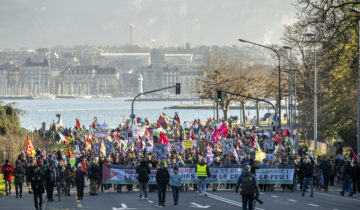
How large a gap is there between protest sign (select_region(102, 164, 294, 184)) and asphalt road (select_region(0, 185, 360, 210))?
1.17 meters

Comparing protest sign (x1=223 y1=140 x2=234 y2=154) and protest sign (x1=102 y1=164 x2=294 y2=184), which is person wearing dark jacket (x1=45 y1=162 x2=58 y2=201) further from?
protest sign (x1=223 y1=140 x2=234 y2=154)

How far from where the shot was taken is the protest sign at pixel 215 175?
36.2 metres

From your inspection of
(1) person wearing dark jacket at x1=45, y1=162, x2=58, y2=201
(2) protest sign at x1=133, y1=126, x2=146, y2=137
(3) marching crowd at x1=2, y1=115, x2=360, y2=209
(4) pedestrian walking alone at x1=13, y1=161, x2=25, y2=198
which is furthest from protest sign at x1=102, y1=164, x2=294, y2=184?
(2) protest sign at x1=133, y1=126, x2=146, y2=137

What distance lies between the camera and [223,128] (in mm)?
55250

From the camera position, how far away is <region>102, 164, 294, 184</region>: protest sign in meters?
36.2

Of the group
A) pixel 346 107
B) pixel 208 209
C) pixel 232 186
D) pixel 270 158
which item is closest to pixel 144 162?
pixel 208 209

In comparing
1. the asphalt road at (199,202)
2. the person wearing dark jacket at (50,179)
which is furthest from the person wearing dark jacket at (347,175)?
the person wearing dark jacket at (50,179)

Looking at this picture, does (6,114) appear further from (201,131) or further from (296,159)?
(296,159)

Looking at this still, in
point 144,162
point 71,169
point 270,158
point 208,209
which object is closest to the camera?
point 208,209

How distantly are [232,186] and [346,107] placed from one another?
68.9ft

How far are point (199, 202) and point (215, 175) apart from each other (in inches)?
273

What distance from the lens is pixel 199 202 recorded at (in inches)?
1177

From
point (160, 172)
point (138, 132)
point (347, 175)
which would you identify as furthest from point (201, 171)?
point (138, 132)

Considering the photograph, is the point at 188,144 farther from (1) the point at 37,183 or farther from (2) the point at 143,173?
(1) the point at 37,183
